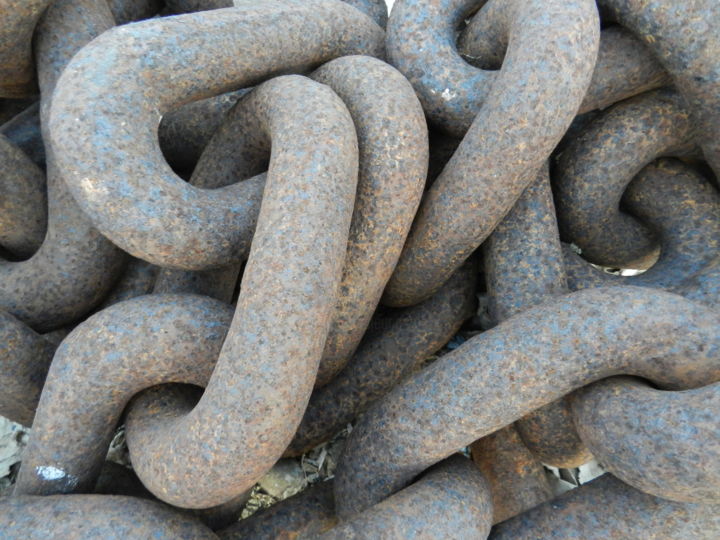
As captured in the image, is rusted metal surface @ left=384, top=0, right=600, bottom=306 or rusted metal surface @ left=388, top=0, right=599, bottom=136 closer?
rusted metal surface @ left=384, top=0, right=600, bottom=306

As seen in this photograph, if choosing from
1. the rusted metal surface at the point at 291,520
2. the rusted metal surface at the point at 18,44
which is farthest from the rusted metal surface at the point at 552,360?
the rusted metal surface at the point at 18,44

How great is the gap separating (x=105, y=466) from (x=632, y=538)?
0.81 meters

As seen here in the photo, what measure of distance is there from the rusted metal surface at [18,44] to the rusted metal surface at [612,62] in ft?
2.39

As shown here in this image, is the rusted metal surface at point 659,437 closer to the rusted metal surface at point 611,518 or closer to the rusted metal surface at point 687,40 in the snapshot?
the rusted metal surface at point 611,518

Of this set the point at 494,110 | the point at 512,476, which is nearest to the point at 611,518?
the point at 512,476

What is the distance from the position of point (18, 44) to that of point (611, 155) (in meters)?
1.02

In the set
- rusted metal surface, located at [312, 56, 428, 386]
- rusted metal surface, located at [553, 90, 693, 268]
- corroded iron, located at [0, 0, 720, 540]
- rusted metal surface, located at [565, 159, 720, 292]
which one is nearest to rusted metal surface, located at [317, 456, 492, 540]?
corroded iron, located at [0, 0, 720, 540]

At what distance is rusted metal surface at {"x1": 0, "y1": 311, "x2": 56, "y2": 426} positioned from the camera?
101cm

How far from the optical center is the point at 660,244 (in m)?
1.21

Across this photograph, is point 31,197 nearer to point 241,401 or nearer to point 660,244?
point 241,401

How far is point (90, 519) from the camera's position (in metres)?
0.86

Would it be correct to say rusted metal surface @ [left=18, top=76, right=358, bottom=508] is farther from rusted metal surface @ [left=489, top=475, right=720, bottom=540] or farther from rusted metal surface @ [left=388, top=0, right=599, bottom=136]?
rusted metal surface @ [left=489, top=475, right=720, bottom=540]

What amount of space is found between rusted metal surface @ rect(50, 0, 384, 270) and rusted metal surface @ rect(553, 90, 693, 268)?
0.53 metres

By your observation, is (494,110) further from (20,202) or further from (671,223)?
(20,202)
